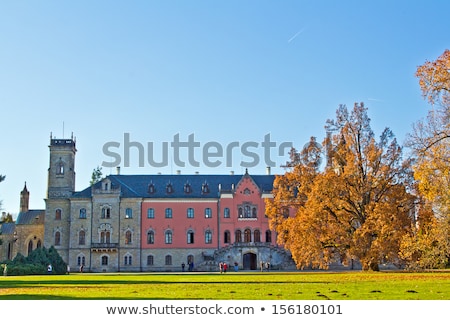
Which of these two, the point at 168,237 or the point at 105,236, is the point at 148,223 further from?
the point at 105,236

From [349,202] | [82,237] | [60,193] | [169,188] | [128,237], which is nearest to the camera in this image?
[349,202]

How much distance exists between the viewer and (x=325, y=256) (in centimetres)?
4134

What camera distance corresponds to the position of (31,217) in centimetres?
7425

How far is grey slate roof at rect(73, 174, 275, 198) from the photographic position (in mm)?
68625

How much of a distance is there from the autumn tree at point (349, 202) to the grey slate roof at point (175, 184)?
24773 millimetres

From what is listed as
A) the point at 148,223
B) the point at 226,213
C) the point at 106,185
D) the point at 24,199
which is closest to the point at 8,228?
the point at 24,199

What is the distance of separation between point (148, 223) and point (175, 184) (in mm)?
5627

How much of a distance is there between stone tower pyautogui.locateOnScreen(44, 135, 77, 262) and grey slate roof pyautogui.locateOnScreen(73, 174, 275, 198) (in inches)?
75.0

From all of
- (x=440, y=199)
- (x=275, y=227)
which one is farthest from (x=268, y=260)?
(x=440, y=199)

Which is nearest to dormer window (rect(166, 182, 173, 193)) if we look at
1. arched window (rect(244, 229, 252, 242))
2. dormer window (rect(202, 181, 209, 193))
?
dormer window (rect(202, 181, 209, 193))

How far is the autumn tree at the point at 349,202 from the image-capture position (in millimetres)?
Answer: 39562

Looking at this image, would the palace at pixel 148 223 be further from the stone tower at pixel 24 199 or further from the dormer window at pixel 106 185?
the stone tower at pixel 24 199
